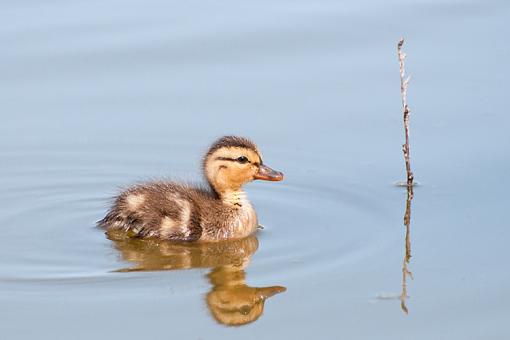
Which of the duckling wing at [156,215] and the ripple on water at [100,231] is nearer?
the ripple on water at [100,231]

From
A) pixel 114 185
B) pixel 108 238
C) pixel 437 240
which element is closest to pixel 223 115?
pixel 114 185

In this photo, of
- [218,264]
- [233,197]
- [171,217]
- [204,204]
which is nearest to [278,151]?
[233,197]

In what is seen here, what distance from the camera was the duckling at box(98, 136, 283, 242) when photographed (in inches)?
297

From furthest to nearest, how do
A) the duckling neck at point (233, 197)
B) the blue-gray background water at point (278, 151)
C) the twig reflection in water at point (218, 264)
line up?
the duckling neck at point (233, 197), the twig reflection in water at point (218, 264), the blue-gray background water at point (278, 151)

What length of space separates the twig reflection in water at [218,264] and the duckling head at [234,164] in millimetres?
460

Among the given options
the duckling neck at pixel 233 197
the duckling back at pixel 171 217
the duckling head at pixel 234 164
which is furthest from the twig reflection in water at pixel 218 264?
the duckling head at pixel 234 164

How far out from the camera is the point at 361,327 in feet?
19.4

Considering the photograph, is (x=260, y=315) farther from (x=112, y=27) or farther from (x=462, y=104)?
(x=112, y=27)

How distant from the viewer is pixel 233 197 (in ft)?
26.0

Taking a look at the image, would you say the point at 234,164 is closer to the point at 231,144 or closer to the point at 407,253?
the point at 231,144

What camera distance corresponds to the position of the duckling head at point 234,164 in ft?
25.5

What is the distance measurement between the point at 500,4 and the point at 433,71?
4.90ft

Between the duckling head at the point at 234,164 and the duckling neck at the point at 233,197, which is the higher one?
the duckling head at the point at 234,164

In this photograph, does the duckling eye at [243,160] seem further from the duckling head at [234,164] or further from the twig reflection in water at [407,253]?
the twig reflection in water at [407,253]
